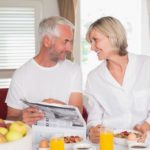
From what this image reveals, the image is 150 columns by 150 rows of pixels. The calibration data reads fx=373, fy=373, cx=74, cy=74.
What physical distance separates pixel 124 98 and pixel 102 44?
35cm

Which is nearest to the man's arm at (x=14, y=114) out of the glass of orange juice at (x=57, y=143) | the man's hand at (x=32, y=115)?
the man's hand at (x=32, y=115)

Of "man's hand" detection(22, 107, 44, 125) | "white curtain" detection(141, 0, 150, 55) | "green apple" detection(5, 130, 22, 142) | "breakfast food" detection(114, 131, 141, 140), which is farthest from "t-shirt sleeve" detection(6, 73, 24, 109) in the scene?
"white curtain" detection(141, 0, 150, 55)

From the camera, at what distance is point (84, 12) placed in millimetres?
4688

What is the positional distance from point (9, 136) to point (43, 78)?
3.27ft

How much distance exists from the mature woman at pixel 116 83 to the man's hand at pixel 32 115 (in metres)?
0.32

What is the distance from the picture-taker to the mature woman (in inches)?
86.4

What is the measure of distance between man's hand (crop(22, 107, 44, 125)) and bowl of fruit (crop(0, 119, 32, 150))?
0.47 meters

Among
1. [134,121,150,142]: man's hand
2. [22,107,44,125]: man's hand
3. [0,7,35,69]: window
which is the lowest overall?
[134,121,150,142]: man's hand

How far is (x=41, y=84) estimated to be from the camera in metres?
2.40

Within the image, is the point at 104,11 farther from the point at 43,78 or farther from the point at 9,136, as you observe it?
the point at 9,136

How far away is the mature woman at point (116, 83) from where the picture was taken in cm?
220

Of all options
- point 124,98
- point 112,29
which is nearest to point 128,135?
point 124,98

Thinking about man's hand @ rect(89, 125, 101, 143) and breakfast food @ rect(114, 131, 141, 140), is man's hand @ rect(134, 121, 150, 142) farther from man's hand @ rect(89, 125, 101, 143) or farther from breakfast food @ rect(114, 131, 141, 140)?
man's hand @ rect(89, 125, 101, 143)

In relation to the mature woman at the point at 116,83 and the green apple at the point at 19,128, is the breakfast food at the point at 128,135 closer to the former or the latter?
the mature woman at the point at 116,83
